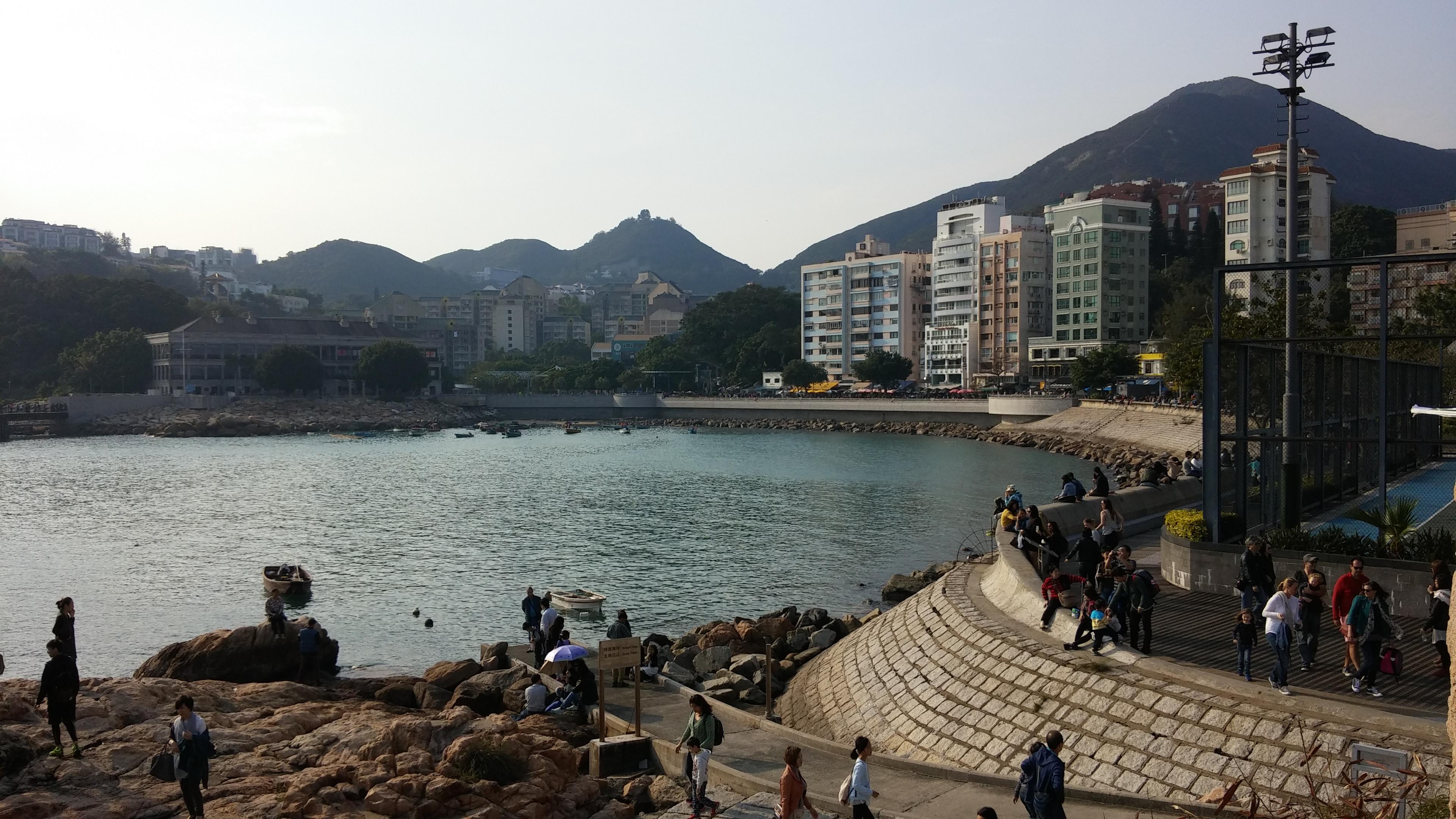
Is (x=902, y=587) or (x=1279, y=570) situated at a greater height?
(x=1279, y=570)

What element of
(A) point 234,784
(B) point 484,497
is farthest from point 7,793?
(B) point 484,497

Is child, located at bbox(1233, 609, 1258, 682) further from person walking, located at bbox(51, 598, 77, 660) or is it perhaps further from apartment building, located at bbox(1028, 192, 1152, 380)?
apartment building, located at bbox(1028, 192, 1152, 380)

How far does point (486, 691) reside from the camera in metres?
18.8

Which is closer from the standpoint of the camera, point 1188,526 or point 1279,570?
point 1279,570

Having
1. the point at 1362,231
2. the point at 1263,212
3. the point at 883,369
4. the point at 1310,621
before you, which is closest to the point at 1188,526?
the point at 1310,621

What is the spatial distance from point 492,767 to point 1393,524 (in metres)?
14.5

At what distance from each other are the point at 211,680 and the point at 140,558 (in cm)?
2429

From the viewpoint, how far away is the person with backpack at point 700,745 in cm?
1212

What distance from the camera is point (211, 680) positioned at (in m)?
20.3

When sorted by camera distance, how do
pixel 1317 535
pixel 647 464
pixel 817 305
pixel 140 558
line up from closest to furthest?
pixel 1317 535 < pixel 140 558 < pixel 647 464 < pixel 817 305

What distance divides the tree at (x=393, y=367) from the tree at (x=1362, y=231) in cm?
11234

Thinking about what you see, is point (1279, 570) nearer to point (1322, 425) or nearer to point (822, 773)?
point (1322, 425)

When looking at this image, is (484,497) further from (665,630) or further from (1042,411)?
(1042,411)

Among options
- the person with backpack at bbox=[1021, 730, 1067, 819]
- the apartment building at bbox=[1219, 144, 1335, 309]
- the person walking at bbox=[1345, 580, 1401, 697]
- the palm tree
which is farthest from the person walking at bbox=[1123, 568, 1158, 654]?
the apartment building at bbox=[1219, 144, 1335, 309]
